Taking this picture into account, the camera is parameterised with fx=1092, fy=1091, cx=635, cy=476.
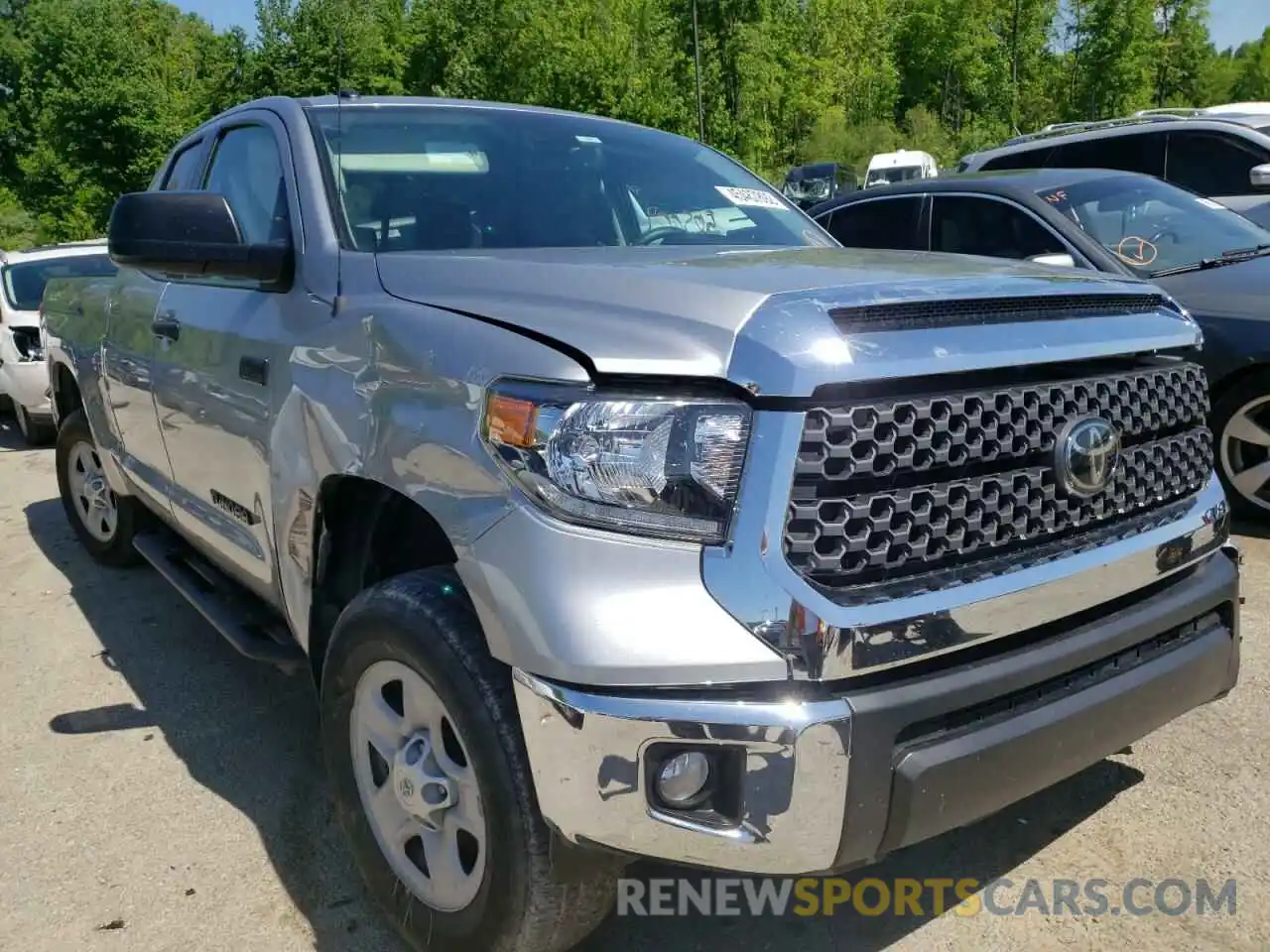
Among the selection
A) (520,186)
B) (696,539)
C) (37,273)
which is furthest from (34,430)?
(696,539)

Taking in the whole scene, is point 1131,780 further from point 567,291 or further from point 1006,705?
point 567,291

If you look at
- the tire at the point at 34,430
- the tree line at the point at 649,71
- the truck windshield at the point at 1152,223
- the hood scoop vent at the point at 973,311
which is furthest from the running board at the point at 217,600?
the tree line at the point at 649,71

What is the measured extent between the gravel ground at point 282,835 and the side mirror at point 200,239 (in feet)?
4.90

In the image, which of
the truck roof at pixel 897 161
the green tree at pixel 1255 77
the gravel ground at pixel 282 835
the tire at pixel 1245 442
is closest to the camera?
the gravel ground at pixel 282 835

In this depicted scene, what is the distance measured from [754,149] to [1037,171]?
31.0 meters

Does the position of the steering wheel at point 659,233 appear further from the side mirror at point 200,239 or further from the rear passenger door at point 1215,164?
the rear passenger door at point 1215,164

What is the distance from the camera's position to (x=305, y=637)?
2.76 m

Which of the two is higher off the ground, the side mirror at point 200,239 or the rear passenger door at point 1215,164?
the rear passenger door at point 1215,164

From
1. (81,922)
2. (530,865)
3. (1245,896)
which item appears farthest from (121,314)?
(1245,896)

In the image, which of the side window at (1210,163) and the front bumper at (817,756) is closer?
the front bumper at (817,756)

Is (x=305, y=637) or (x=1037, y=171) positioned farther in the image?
(x=1037, y=171)

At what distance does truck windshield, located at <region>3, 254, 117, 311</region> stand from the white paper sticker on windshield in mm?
7814

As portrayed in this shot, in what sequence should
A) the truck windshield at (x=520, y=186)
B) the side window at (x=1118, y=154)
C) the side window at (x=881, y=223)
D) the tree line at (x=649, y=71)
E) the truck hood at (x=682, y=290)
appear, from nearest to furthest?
the truck hood at (x=682, y=290)
the truck windshield at (x=520, y=186)
the side window at (x=881, y=223)
the side window at (x=1118, y=154)
the tree line at (x=649, y=71)

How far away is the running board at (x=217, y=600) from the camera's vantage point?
10.2 ft
